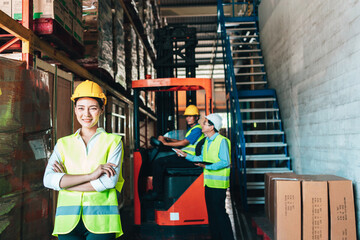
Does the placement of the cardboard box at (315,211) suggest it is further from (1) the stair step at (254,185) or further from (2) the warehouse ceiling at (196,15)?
(2) the warehouse ceiling at (196,15)

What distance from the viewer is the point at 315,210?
3.85m

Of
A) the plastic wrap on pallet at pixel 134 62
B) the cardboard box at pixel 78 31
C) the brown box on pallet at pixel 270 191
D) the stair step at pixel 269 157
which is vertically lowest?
the brown box on pallet at pixel 270 191

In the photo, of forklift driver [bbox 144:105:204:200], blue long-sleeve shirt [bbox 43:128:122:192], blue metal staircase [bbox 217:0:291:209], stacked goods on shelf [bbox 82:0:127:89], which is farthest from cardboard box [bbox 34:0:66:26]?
blue metal staircase [bbox 217:0:291:209]

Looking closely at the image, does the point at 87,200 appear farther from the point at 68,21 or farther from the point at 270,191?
the point at 270,191

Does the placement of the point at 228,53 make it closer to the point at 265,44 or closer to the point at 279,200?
the point at 265,44

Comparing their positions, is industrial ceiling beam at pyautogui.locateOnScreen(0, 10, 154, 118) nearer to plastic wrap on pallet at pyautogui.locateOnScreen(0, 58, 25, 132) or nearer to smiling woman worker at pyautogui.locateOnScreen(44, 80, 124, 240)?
plastic wrap on pallet at pyautogui.locateOnScreen(0, 58, 25, 132)

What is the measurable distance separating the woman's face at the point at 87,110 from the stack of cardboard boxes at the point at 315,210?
2.65 m

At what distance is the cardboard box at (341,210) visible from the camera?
12.4ft

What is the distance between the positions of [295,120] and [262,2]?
428 centimetres

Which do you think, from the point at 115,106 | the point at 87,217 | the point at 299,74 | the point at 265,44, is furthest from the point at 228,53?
the point at 87,217

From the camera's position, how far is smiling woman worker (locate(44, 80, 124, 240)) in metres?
1.98

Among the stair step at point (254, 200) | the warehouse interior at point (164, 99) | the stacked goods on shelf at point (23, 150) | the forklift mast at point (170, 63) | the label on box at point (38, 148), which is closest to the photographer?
the stacked goods on shelf at point (23, 150)

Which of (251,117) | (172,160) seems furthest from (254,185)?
(251,117)

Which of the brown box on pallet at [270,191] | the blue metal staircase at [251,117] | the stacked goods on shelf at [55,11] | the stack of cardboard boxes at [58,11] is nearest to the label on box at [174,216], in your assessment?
the brown box on pallet at [270,191]
